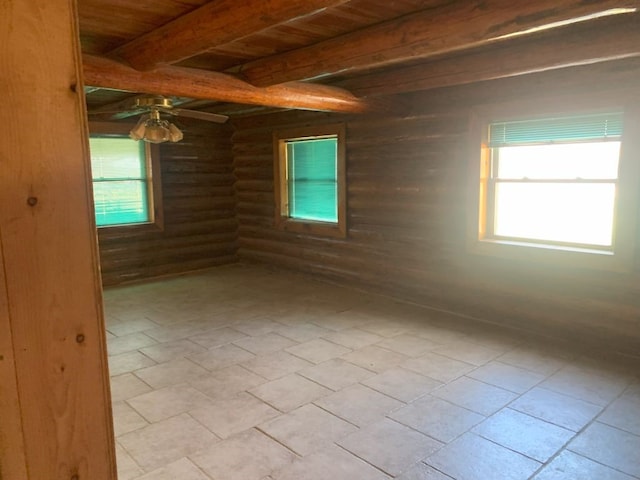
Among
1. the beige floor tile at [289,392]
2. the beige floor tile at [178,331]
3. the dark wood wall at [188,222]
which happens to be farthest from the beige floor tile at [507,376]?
the dark wood wall at [188,222]

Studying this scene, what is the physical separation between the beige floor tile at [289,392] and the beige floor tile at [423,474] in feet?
2.94

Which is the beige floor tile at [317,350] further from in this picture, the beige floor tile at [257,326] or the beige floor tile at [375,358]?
the beige floor tile at [257,326]

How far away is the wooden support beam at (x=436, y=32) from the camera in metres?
2.32

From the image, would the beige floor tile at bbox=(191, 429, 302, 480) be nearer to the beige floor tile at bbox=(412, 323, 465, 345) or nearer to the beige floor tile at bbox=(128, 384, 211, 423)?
the beige floor tile at bbox=(128, 384, 211, 423)

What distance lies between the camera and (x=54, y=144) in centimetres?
86

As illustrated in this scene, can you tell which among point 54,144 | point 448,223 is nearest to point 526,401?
point 448,223

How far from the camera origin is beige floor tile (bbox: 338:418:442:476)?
95.1 inches

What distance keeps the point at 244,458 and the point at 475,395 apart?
5.22 feet

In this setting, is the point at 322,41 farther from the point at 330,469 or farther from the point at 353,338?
the point at 330,469

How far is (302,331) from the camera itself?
4402mm

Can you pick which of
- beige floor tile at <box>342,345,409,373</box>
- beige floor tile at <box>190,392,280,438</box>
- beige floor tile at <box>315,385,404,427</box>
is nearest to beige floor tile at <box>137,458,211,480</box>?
beige floor tile at <box>190,392,280,438</box>

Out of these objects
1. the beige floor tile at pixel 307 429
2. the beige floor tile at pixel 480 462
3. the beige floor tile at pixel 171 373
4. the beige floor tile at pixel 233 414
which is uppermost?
the beige floor tile at pixel 171 373

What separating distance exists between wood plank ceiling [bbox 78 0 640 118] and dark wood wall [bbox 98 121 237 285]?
3151mm

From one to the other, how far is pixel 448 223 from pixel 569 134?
1.39 m
